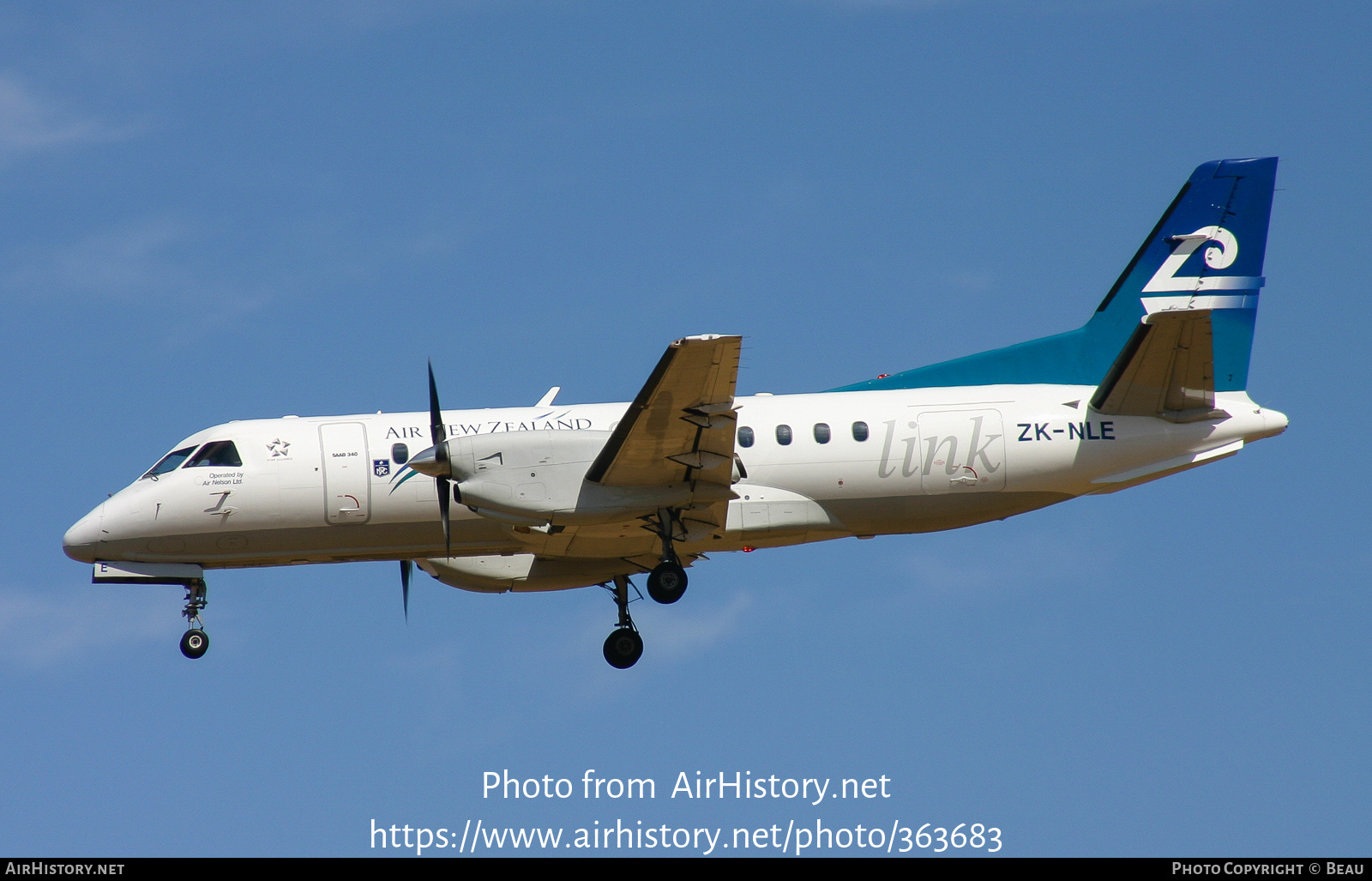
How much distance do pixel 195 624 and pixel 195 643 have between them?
0.33 metres

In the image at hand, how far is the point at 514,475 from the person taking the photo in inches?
732

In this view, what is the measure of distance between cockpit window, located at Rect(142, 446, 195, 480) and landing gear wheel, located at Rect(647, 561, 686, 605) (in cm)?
684

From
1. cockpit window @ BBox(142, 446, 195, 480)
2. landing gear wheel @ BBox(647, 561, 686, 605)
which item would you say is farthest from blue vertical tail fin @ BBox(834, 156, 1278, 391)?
cockpit window @ BBox(142, 446, 195, 480)

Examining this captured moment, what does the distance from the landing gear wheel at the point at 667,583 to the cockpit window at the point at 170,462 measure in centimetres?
684

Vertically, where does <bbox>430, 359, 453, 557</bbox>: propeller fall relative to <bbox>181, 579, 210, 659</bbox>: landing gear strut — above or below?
above

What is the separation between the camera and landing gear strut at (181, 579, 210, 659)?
20.1 m

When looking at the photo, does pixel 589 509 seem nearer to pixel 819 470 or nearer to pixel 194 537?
pixel 819 470

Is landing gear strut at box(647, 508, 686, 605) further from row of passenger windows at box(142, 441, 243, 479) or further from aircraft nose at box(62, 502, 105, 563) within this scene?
aircraft nose at box(62, 502, 105, 563)

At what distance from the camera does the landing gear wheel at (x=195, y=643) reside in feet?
65.8

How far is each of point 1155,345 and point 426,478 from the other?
408 inches

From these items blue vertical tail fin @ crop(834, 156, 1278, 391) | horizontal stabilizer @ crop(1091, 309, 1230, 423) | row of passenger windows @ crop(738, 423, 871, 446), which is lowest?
row of passenger windows @ crop(738, 423, 871, 446)

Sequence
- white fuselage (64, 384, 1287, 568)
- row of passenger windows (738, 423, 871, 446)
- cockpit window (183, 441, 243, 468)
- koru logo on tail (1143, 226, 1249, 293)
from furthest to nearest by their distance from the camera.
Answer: koru logo on tail (1143, 226, 1249, 293)
row of passenger windows (738, 423, 871, 446)
cockpit window (183, 441, 243, 468)
white fuselage (64, 384, 1287, 568)

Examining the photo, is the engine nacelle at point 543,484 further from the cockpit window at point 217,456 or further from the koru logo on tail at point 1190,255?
the koru logo on tail at point 1190,255
